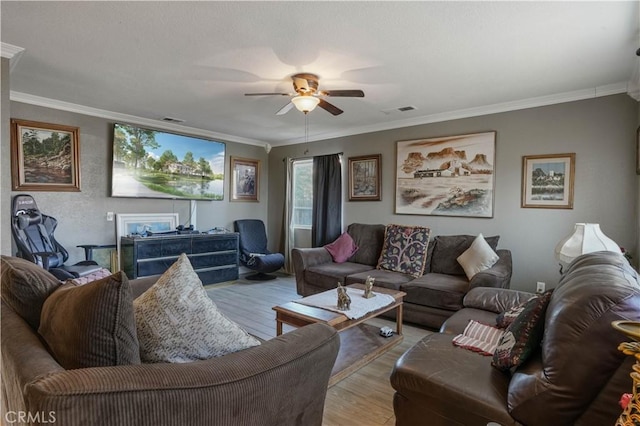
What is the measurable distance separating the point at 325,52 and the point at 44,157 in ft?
12.1

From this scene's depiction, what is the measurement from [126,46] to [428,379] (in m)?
3.05

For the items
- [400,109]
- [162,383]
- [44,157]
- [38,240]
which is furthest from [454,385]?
[44,157]

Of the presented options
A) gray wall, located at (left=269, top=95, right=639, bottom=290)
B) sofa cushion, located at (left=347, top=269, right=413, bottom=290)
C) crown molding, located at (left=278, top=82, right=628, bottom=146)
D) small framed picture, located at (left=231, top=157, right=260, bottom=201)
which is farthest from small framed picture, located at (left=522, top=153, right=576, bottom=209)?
small framed picture, located at (left=231, top=157, right=260, bottom=201)

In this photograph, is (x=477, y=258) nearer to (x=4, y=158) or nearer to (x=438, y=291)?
(x=438, y=291)

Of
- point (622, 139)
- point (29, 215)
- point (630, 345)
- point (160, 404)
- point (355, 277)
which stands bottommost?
point (355, 277)

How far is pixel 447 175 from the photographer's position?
441cm

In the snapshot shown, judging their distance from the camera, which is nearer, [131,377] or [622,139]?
[131,377]

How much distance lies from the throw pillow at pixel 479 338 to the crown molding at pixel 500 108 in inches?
110

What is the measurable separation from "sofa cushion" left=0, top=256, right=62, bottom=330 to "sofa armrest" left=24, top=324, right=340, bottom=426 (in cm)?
77

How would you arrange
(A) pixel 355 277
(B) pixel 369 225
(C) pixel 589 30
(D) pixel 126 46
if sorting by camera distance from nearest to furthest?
(C) pixel 589 30, (D) pixel 126 46, (A) pixel 355 277, (B) pixel 369 225

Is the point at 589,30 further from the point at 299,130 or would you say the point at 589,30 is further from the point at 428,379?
the point at 299,130

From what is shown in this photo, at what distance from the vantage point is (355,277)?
3.97 m

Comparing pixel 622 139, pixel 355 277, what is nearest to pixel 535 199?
pixel 622 139

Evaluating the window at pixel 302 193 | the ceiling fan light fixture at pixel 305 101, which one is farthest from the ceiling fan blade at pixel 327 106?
the window at pixel 302 193
